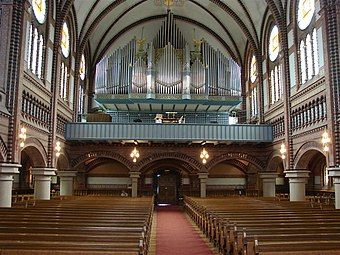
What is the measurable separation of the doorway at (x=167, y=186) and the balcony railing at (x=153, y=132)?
30.0ft

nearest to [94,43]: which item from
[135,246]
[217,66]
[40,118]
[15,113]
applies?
[217,66]

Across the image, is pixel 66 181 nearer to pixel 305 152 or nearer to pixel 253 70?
pixel 305 152

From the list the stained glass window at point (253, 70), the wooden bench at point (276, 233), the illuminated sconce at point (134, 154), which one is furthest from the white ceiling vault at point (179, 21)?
the wooden bench at point (276, 233)

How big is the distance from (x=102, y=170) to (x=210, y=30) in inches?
611

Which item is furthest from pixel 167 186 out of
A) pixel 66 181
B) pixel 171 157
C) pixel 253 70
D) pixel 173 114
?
pixel 253 70

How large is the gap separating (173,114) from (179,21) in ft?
31.2

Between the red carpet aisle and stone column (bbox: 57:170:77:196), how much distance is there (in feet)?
32.5

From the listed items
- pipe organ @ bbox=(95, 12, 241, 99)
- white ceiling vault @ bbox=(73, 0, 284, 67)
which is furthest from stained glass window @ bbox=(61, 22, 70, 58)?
pipe organ @ bbox=(95, 12, 241, 99)

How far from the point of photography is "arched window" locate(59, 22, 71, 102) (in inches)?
991

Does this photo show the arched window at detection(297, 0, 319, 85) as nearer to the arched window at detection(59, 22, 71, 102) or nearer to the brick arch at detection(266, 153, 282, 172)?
the brick arch at detection(266, 153, 282, 172)

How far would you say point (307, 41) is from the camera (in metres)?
21.6

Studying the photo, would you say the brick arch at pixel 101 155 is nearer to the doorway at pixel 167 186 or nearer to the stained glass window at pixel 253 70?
the doorway at pixel 167 186

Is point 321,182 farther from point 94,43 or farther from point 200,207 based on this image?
point 94,43

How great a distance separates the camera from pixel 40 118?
21.0m
